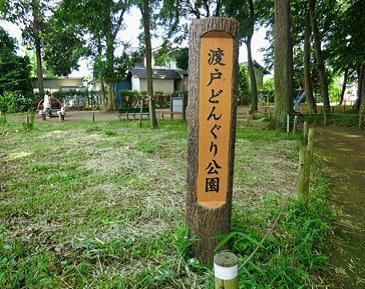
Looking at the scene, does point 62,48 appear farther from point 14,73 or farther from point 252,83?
point 252,83

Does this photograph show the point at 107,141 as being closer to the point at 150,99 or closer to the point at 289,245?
the point at 150,99

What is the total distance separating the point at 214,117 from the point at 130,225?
152 cm

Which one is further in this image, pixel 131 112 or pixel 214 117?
pixel 131 112

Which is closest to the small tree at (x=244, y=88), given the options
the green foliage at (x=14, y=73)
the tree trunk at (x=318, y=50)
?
the tree trunk at (x=318, y=50)

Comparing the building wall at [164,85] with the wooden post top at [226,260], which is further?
the building wall at [164,85]

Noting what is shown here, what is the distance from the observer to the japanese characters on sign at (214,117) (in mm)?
2350

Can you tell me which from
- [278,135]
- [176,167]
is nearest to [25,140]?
[176,167]

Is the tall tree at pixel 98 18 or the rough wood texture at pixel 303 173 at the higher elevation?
the tall tree at pixel 98 18

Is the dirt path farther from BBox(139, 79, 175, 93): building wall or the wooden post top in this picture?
BBox(139, 79, 175, 93): building wall

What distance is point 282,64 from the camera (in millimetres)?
9680

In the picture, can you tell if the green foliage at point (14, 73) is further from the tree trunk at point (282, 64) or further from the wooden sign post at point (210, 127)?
the wooden sign post at point (210, 127)

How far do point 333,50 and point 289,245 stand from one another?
13088mm

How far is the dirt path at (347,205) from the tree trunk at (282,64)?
1664 millimetres

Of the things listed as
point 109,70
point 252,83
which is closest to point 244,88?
point 252,83
